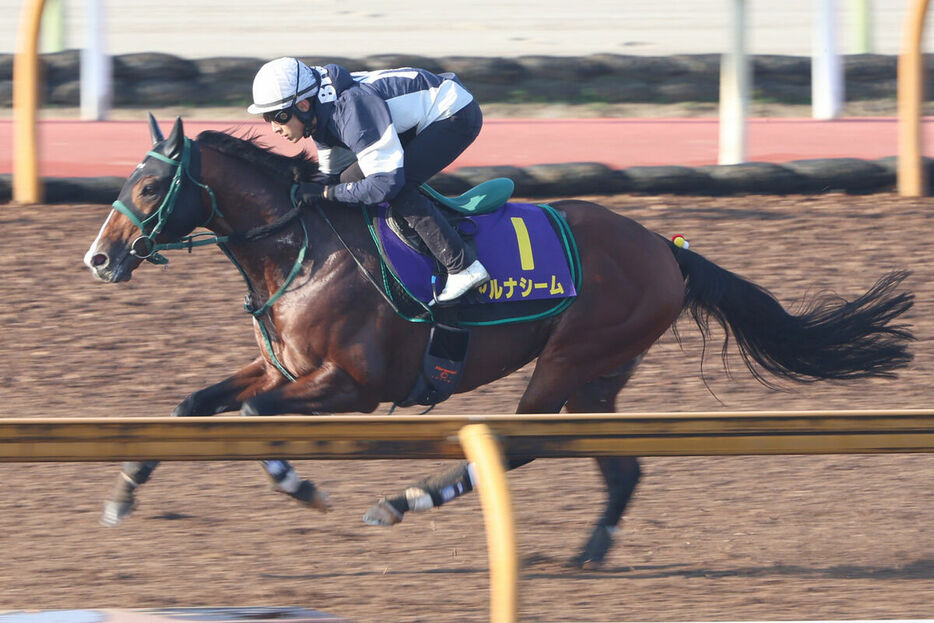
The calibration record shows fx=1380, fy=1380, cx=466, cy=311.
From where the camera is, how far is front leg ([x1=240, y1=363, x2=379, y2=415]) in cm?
526

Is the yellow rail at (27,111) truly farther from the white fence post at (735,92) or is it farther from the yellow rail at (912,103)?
the yellow rail at (912,103)

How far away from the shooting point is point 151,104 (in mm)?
12867

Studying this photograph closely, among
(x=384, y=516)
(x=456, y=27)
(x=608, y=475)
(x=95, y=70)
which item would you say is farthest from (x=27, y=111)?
(x=456, y=27)

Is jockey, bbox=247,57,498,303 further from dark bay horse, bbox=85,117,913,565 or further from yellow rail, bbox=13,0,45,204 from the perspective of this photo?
yellow rail, bbox=13,0,45,204

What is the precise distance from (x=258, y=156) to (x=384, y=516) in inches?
59.2

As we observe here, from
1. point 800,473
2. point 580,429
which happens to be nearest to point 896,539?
point 800,473

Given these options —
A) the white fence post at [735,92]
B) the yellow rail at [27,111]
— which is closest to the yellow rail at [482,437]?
the yellow rail at [27,111]

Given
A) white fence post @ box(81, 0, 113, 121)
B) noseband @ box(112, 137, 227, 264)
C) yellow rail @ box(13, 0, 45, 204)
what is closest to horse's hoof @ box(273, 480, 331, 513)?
noseband @ box(112, 137, 227, 264)

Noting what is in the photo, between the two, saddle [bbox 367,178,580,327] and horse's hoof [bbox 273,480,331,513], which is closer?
horse's hoof [bbox 273,480,331,513]

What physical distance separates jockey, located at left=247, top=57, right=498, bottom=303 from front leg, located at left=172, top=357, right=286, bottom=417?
2.35 ft

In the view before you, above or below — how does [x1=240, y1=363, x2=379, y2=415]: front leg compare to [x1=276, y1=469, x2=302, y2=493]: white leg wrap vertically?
above

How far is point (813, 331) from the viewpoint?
19.7 feet

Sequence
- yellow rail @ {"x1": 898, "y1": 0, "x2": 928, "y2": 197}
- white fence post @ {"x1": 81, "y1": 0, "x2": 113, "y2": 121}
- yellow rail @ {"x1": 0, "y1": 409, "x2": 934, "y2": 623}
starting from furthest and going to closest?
white fence post @ {"x1": 81, "y1": 0, "x2": 113, "y2": 121} → yellow rail @ {"x1": 898, "y1": 0, "x2": 928, "y2": 197} → yellow rail @ {"x1": 0, "y1": 409, "x2": 934, "y2": 623}

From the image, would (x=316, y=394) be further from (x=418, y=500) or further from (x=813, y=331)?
(x=813, y=331)
